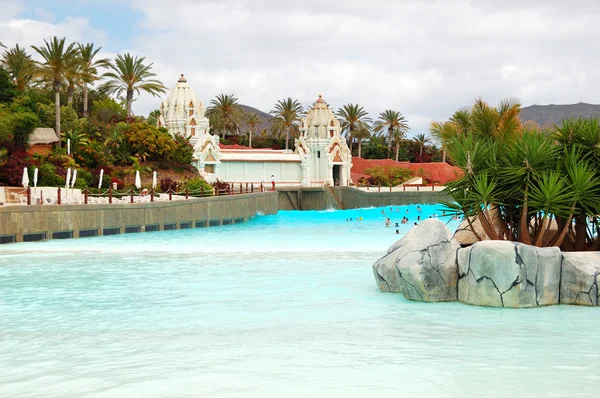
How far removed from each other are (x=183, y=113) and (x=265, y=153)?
327 inches

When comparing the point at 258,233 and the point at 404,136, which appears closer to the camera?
the point at 258,233

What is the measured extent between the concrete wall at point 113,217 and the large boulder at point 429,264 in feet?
64.9

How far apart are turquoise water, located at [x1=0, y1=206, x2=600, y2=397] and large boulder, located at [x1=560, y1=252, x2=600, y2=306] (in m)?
0.29

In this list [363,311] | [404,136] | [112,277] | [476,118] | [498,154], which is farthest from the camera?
[404,136]

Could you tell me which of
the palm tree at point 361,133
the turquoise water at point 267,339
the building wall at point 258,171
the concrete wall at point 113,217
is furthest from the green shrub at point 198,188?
the palm tree at point 361,133

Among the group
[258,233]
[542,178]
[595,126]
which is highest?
[595,126]

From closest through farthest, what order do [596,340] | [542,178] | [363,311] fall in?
1. [596,340]
2. [363,311]
3. [542,178]

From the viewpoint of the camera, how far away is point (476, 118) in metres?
20.4

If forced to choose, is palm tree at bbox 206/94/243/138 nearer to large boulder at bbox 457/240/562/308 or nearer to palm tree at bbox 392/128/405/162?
palm tree at bbox 392/128/405/162

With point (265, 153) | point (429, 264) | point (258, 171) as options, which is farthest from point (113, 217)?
point (265, 153)

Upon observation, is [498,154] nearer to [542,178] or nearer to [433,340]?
[542,178]

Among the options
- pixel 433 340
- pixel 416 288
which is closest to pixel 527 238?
pixel 416 288

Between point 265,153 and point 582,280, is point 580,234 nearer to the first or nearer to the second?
point 582,280

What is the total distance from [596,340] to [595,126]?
Answer: 18.3 ft
